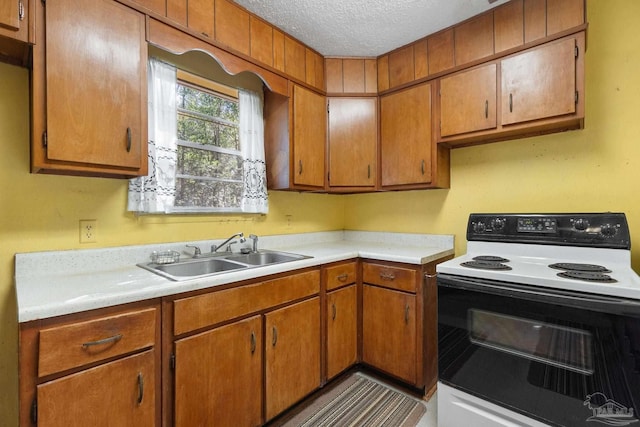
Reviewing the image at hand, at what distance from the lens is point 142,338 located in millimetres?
1165

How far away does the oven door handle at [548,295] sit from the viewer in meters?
1.13

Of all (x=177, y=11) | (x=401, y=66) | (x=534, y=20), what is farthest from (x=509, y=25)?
(x=177, y=11)

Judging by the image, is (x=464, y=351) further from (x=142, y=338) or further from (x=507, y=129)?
(x=142, y=338)

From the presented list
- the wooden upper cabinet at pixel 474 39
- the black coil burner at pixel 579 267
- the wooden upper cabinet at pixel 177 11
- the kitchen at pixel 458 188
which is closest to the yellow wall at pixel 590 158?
the kitchen at pixel 458 188

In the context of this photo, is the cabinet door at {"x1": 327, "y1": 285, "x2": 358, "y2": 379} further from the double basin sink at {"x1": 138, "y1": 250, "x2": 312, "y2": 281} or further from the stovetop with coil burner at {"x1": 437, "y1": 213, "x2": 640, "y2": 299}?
the stovetop with coil burner at {"x1": 437, "y1": 213, "x2": 640, "y2": 299}

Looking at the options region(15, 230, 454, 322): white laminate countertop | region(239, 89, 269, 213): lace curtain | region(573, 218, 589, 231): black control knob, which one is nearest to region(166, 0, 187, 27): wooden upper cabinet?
region(239, 89, 269, 213): lace curtain

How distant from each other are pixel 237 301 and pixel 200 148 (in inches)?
42.6

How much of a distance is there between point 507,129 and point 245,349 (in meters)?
1.95

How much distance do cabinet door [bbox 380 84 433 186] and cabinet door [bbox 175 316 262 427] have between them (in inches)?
58.8

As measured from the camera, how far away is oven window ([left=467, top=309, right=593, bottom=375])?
1206mm

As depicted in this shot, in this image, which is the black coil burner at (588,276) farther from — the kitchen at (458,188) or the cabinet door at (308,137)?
the cabinet door at (308,137)

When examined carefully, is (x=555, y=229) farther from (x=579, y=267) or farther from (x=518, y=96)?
(x=518, y=96)

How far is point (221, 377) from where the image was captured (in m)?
1.40

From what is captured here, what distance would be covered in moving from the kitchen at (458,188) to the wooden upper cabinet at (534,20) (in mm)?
368
